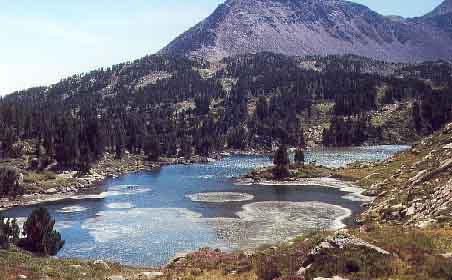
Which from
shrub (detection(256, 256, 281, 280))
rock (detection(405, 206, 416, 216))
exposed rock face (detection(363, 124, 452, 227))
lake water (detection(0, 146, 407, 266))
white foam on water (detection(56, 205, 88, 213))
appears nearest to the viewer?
shrub (detection(256, 256, 281, 280))

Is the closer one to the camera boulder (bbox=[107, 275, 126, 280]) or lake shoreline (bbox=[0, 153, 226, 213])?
boulder (bbox=[107, 275, 126, 280])

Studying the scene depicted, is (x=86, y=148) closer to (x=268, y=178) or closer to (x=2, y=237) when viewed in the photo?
(x=268, y=178)

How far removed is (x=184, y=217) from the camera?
89.1 meters

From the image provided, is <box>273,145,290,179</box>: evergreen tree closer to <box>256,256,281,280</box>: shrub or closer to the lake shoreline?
the lake shoreline

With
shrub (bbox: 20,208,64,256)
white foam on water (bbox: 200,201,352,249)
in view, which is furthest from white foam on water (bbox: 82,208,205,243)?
shrub (bbox: 20,208,64,256)

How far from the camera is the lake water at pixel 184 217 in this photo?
6750 cm

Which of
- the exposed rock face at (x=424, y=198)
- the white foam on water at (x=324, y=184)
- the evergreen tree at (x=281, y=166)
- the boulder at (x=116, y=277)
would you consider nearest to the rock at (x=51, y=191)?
the white foam on water at (x=324, y=184)

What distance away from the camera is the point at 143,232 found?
77188 mm

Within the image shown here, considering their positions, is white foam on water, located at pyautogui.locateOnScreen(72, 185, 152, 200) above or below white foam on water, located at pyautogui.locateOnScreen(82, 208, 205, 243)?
below

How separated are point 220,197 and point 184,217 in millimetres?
23303

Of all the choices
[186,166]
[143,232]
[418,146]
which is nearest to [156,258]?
[143,232]

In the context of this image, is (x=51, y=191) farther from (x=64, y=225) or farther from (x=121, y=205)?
(x=64, y=225)

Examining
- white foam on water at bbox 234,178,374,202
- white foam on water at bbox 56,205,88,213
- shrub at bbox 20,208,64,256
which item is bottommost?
white foam on water at bbox 56,205,88,213

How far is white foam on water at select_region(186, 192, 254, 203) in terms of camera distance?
351 ft
